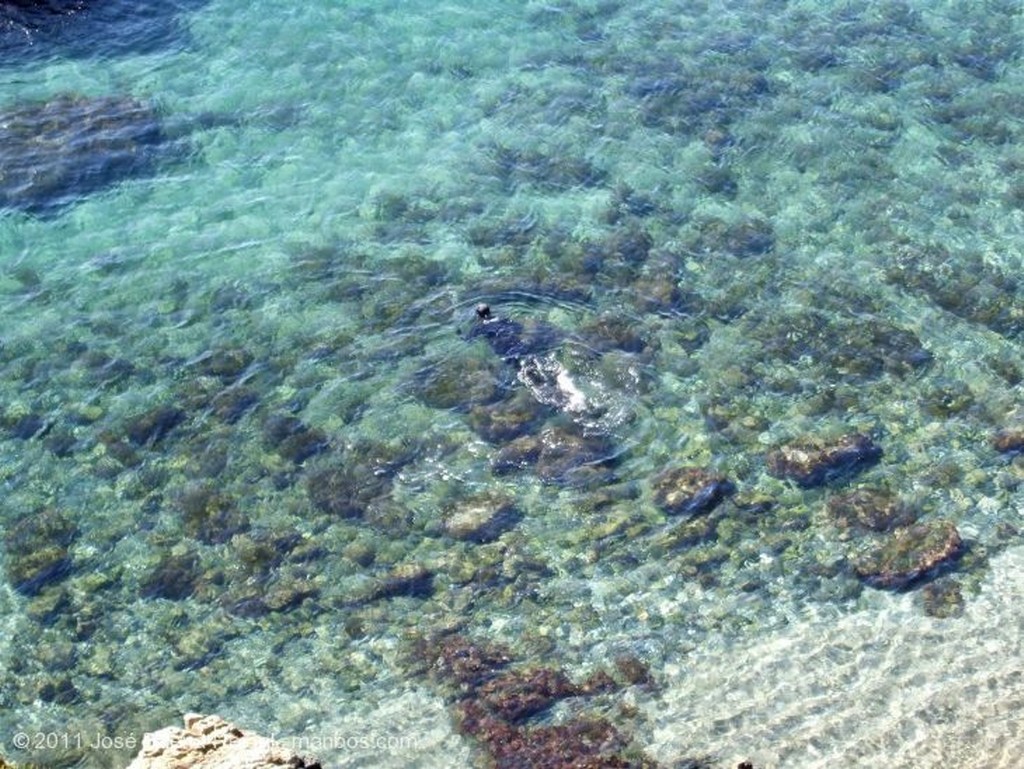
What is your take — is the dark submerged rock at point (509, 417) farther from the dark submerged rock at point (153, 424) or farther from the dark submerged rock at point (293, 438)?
the dark submerged rock at point (153, 424)

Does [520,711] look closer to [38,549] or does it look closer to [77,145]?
[38,549]

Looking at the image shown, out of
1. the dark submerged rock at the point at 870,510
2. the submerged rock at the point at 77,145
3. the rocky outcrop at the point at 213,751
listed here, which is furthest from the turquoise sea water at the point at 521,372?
the rocky outcrop at the point at 213,751

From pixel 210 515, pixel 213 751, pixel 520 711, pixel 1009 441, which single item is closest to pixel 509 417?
pixel 210 515

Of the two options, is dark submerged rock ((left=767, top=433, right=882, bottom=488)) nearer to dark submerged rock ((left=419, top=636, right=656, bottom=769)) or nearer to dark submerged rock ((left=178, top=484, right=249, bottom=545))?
dark submerged rock ((left=419, top=636, right=656, bottom=769))

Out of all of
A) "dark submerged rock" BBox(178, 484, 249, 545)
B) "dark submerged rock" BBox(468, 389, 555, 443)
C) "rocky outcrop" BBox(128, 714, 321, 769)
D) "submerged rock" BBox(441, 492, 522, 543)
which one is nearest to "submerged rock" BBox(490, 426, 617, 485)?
"dark submerged rock" BBox(468, 389, 555, 443)

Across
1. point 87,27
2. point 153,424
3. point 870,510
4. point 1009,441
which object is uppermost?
point 87,27

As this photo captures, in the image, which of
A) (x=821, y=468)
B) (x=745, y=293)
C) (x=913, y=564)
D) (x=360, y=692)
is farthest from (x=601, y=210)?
(x=360, y=692)
